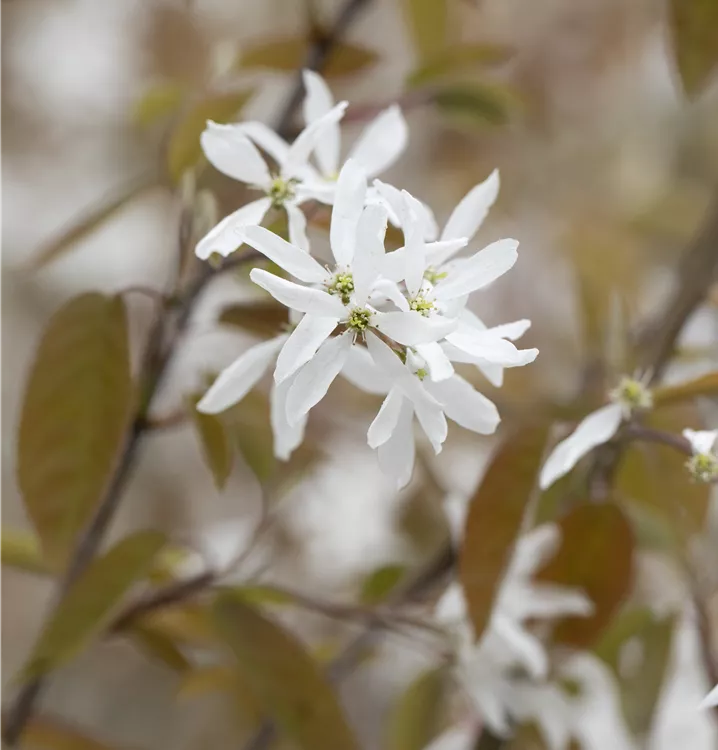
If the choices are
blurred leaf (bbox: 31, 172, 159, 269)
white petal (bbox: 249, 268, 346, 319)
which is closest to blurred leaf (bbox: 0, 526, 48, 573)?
blurred leaf (bbox: 31, 172, 159, 269)

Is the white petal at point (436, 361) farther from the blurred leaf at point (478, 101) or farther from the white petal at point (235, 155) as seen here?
the blurred leaf at point (478, 101)

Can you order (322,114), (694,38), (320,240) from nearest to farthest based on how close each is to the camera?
(322,114) < (694,38) < (320,240)

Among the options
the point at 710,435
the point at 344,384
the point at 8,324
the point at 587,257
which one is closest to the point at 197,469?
the point at 8,324

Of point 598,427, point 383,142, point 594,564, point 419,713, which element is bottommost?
point 419,713

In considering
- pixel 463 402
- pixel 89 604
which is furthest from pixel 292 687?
pixel 463 402

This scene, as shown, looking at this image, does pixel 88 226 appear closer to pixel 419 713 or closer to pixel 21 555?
pixel 21 555

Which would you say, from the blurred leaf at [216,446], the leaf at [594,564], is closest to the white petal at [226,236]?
the blurred leaf at [216,446]

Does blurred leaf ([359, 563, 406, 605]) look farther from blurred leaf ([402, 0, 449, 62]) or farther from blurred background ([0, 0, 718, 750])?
blurred leaf ([402, 0, 449, 62])

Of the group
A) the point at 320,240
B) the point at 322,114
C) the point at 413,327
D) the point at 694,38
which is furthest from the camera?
the point at 320,240
